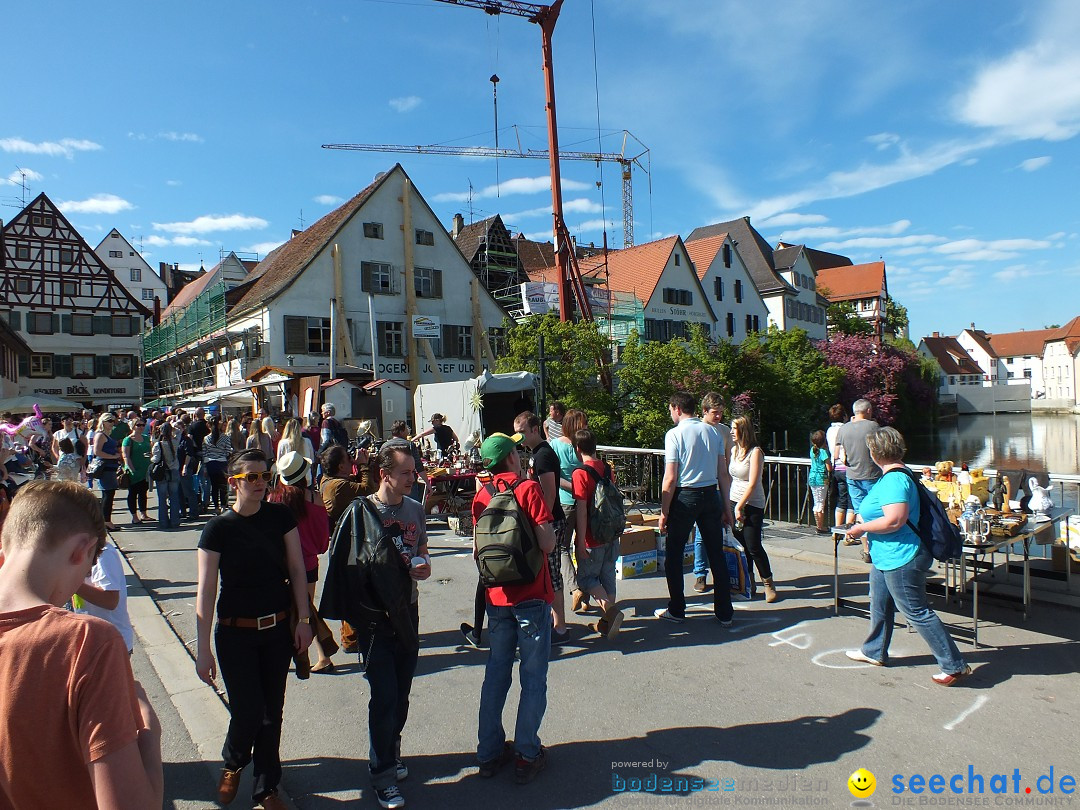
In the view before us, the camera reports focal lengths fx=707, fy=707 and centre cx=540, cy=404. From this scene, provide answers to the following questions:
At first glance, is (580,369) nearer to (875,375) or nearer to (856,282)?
(875,375)

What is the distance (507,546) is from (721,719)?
1.78 metres

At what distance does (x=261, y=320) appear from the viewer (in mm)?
29297

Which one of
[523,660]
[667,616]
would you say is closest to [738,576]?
[667,616]

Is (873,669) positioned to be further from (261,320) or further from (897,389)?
(897,389)

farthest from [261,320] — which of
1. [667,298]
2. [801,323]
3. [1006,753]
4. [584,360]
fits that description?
[801,323]

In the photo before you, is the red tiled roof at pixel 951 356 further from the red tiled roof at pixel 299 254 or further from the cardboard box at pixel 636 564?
the cardboard box at pixel 636 564

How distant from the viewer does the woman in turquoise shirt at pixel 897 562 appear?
454cm

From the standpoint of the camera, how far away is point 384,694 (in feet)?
11.2

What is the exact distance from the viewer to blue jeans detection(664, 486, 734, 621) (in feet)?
19.3

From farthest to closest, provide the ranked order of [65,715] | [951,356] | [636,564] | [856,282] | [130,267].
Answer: [951,356], [856,282], [130,267], [636,564], [65,715]

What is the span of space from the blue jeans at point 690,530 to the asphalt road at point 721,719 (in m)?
0.22

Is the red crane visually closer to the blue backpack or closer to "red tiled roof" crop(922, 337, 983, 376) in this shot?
the blue backpack

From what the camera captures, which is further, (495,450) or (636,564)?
(636,564)

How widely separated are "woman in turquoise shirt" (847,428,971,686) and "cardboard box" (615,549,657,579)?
290 centimetres
